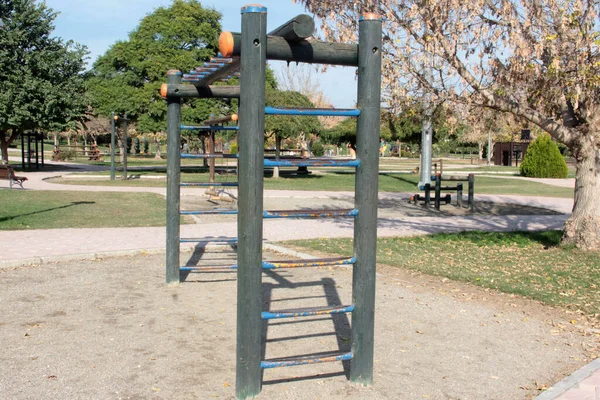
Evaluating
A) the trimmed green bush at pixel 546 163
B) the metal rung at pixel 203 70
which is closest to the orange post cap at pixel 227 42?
the metal rung at pixel 203 70

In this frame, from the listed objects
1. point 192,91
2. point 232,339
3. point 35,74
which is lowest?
point 232,339

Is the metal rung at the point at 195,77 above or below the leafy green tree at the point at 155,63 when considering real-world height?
below

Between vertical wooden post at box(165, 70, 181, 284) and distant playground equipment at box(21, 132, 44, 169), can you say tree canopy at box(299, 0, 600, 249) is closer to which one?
vertical wooden post at box(165, 70, 181, 284)

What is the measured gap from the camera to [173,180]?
6.73 m

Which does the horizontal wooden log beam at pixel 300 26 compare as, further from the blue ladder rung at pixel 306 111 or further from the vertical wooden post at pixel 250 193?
the blue ladder rung at pixel 306 111

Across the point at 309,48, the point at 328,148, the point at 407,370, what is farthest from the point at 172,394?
the point at 328,148

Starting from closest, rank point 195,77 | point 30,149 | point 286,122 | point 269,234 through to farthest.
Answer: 1. point 195,77
2. point 269,234
3. point 286,122
4. point 30,149

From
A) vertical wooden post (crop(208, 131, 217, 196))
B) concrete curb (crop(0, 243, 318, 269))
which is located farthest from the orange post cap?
vertical wooden post (crop(208, 131, 217, 196))

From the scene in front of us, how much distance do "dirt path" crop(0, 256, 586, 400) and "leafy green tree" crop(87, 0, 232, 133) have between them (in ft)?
76.6

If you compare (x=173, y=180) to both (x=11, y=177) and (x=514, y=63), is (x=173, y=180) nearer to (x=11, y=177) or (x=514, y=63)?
(x=514, y=63)

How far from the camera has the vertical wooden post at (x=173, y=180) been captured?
6628mm

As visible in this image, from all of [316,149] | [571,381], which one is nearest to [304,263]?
[571,381]

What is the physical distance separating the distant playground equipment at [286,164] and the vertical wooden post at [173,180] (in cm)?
Result: 288

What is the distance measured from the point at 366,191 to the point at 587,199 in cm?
613
